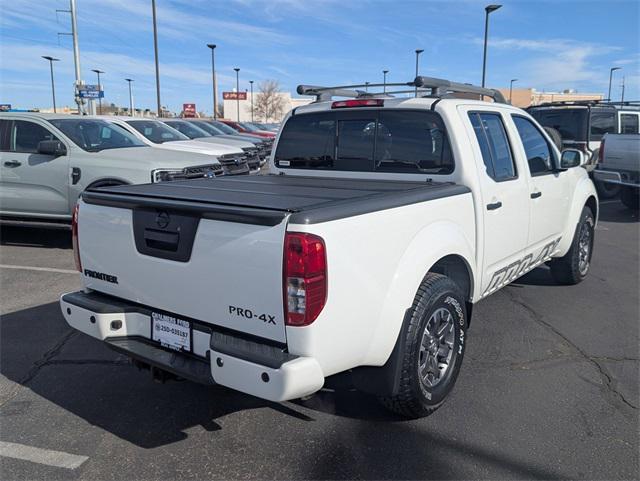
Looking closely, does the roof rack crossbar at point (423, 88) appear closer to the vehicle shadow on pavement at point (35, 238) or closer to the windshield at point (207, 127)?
the vehicle shadow on pavement at point (35, 238)

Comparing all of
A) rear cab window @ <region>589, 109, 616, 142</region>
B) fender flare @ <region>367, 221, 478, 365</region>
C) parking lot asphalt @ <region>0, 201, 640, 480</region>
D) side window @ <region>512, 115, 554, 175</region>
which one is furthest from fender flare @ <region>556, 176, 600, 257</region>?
rear cab window @ <region>589, 109, 616, 142</region>

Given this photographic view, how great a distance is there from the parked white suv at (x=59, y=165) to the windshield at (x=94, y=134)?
15mm

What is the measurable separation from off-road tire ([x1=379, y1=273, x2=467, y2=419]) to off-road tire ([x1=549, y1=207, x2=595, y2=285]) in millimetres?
2970

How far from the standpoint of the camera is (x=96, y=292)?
11.2 ft

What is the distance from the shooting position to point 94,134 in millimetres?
8312

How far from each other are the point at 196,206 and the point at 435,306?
1504 millimetres

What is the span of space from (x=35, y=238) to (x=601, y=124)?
13.2 metres

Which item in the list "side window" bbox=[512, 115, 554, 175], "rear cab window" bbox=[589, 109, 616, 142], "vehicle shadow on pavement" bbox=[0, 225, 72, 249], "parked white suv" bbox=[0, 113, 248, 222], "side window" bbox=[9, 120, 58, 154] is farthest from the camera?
"rear cab window" bbox=[589, 109, 616, 142]

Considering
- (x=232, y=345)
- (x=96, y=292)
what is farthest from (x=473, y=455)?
(x=96, y=292)

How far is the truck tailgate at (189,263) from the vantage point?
248 centimetres

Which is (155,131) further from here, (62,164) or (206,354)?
(206,354)

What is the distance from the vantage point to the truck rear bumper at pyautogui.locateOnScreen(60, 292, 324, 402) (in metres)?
2.42

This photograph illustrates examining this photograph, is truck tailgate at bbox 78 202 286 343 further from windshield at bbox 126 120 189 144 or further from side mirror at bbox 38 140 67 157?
windshield at bbox 126 120 189 144

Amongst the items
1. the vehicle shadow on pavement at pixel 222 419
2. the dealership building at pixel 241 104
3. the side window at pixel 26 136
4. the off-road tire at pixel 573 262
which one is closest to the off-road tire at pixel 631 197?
the off-road tire at pixel 573 262
